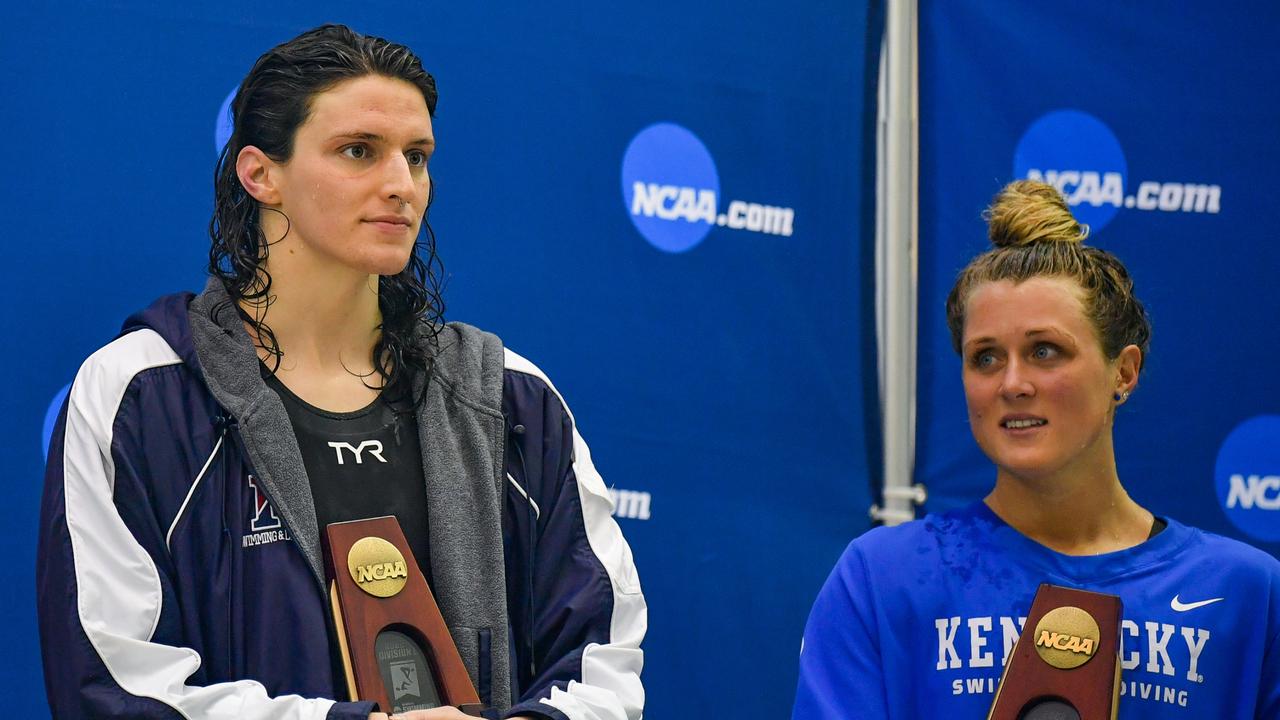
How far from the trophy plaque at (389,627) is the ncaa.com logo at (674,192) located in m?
1.17

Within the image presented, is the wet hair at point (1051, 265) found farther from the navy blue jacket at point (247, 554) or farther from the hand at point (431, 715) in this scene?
the hand at point (431, 715)

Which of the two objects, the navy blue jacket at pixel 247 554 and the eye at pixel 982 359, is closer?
the navy blue jacket at pixel 247 554

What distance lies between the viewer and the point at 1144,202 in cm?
309

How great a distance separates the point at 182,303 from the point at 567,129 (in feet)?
3.42

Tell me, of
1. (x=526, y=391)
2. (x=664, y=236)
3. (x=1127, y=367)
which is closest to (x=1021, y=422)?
(x=1127, y=367)

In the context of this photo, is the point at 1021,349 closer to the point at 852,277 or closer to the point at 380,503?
the point at 380,503

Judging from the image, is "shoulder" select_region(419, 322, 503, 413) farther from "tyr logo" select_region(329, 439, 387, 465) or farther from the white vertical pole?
the white vertical pole

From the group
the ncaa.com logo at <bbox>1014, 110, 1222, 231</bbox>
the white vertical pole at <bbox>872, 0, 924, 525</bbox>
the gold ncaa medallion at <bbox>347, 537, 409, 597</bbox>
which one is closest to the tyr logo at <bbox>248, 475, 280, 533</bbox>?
the gold ncaa medallion at <bbox>347, 537, 409, 597</bbox>

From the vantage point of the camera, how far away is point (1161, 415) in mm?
3078

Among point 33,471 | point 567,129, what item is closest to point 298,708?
point 33,471

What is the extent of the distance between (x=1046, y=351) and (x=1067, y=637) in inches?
14.5

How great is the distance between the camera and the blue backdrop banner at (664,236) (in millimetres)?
2510

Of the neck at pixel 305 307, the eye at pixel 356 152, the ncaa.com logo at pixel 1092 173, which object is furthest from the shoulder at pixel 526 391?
the ncaa.com logo at pixel 1092 173

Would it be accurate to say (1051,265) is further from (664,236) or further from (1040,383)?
(664,236)
